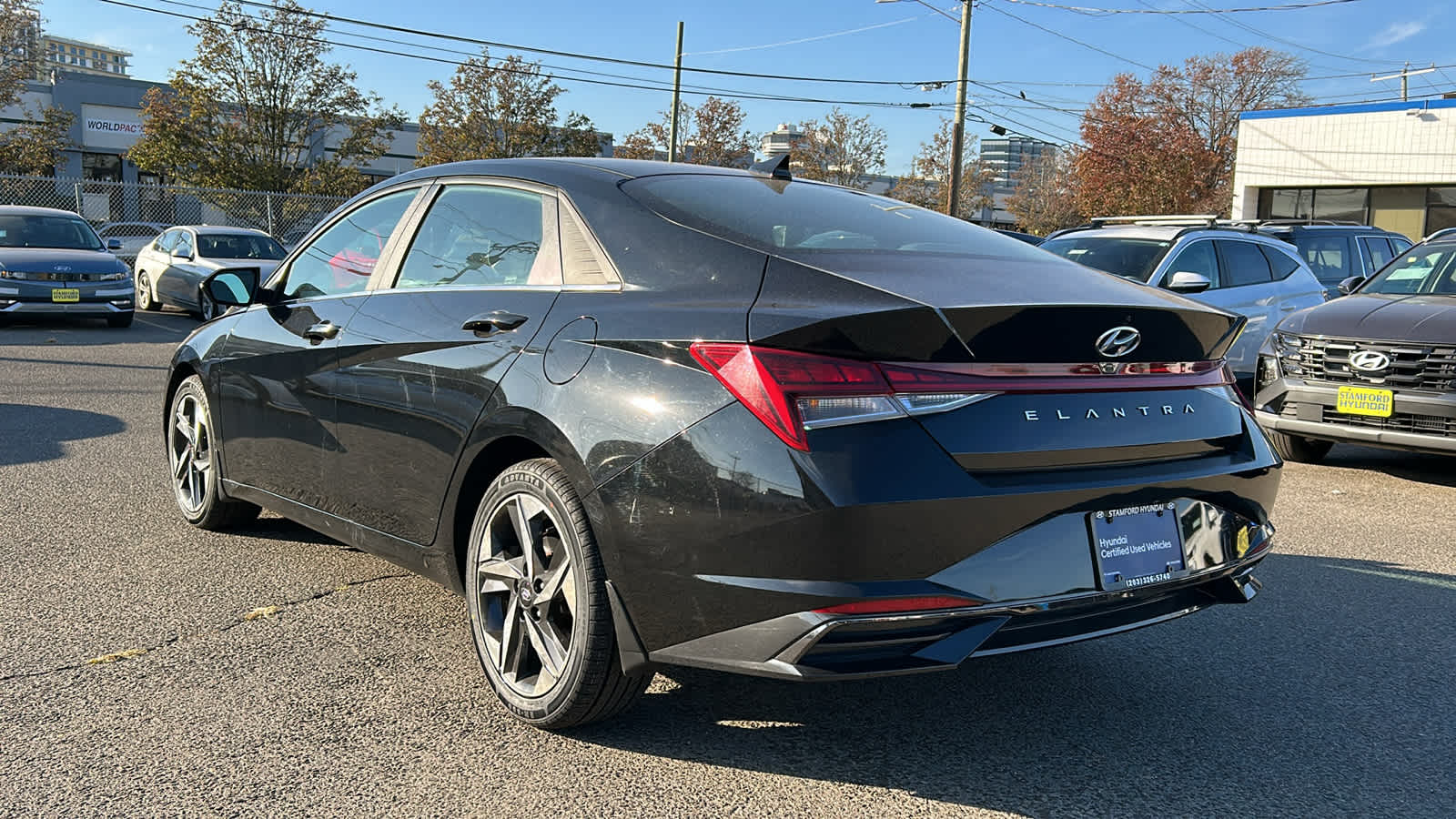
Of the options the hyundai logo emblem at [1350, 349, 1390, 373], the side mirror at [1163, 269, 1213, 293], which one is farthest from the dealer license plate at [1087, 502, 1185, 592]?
the hyundai logo emblem at [1350, 349, 1390, 373]

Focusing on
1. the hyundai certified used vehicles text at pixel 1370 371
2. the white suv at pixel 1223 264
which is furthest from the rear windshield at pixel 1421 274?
the white suv at pixel 1223 264

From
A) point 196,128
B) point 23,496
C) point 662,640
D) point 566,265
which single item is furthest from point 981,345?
point 196,128

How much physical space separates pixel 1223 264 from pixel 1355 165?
2659 cm

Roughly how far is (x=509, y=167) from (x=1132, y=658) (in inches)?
105

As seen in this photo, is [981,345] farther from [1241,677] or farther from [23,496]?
[23,496]

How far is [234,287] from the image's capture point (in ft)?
15.9

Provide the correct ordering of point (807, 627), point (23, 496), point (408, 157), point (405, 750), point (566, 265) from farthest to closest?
point (408, 157), point (23, 496), point (566, 265), point (405, 750), point (807, 627)

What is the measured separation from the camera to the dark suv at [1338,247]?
1369cm

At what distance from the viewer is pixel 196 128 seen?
35531 millimetres

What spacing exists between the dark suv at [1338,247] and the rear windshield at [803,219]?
11.0m

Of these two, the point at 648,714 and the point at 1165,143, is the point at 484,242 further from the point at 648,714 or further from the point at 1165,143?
the point at 1165,143

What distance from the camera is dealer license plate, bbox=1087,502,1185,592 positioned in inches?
112

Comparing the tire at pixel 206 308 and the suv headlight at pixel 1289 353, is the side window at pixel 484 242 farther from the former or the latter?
the tire at pixel 206 308

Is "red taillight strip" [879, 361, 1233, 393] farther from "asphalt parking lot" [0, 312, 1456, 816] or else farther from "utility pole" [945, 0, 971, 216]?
"utility pole" [945, 0, 971, 216]
